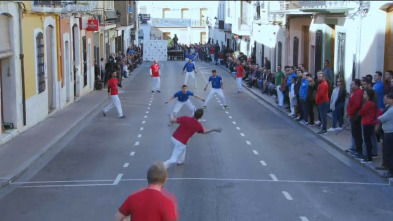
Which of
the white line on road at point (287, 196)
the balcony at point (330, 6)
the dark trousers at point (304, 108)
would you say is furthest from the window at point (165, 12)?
the white line on road at point (287, 196)

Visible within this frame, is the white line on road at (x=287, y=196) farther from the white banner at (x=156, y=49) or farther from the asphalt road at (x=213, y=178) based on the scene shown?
the white banner at (x=156, y=49)

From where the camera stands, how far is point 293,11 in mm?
28688

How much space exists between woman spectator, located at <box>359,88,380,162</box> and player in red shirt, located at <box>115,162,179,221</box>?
9.24 meters

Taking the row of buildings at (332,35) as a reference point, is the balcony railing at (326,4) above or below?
above

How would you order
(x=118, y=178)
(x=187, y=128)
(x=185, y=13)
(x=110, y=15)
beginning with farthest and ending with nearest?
(x=185, y=13)
(x=110, y=15)
(x=187, y=128)
(x=118, y=178)

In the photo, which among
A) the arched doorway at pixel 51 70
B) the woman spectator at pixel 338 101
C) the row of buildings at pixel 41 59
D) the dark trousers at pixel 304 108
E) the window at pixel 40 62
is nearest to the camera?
the row of buildings at pixel 41 59

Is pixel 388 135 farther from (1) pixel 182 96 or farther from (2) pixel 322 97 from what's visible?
(1) pixel 182 96

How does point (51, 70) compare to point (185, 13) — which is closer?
point (51, 70)

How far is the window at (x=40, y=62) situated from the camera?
2130cm

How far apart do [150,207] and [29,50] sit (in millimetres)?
15390

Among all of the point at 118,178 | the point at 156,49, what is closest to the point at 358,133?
the point at 118,178

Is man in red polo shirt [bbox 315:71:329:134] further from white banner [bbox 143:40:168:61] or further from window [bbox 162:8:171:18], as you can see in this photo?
window [bbox 162:8:171:18]

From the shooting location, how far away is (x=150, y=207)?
5.73m

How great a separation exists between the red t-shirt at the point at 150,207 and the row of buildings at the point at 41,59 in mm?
11871
